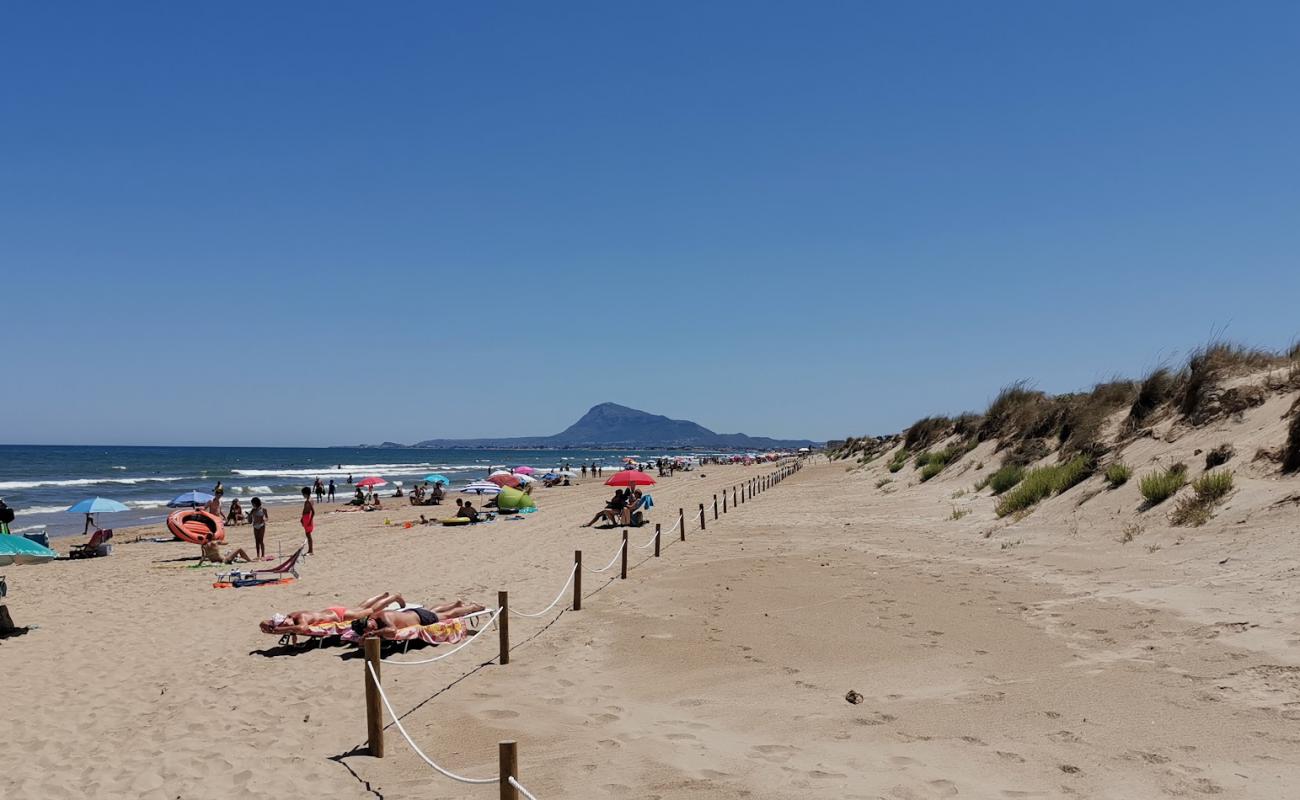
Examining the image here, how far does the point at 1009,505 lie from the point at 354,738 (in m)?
14.8

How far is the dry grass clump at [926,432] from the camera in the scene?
3988 cm

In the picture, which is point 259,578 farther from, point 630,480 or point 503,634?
point 630,480

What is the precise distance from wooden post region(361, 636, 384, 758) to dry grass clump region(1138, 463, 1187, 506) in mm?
12861

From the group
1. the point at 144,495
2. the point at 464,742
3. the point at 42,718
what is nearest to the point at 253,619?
the point at 42,718

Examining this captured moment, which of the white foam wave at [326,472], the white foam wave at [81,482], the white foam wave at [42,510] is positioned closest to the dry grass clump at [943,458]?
the white foam wave at [42,510]

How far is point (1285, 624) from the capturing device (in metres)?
7.95

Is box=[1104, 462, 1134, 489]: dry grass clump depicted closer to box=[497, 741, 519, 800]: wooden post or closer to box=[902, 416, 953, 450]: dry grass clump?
box=[497, 741, 519, 800]: wooden post

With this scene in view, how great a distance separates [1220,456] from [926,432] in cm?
2850

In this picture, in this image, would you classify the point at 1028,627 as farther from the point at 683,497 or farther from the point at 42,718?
the point at 683,497

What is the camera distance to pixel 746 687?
8.22 metres

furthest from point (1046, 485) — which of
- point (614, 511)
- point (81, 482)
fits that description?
point (81, 482)

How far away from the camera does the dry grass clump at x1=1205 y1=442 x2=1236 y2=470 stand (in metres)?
14.2

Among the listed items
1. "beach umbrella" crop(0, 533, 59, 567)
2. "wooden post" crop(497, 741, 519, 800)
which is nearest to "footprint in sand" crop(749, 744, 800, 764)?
"wooden post" crop(497, 741, 519, 800)

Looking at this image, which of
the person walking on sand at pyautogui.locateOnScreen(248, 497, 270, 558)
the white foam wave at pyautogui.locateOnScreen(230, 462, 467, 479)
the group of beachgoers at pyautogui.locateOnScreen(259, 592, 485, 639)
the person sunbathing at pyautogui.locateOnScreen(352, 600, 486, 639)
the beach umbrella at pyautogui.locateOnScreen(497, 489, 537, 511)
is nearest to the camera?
the person sunbathing at pyautogui.locateOnScreen(352, 600, 486, 639)
